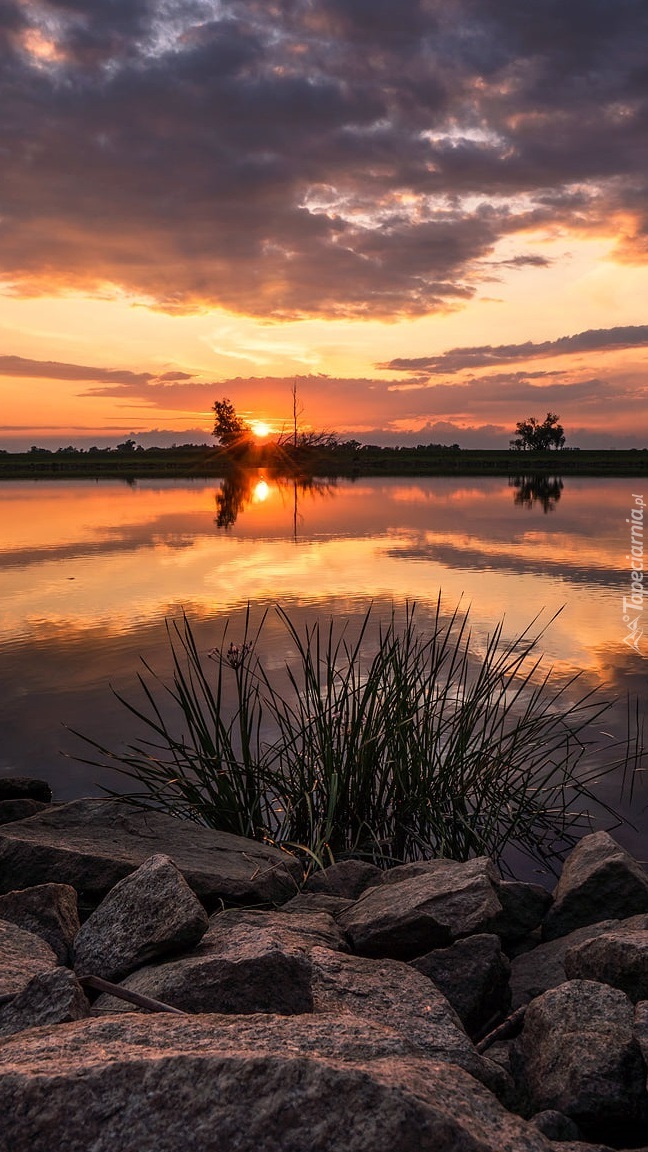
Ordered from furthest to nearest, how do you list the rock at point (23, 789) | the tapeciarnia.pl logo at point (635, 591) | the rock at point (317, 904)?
the tapeciarnia.pl logo at point (635, 591)
the rock at point (23, 789)
the rock at point (317, 904)

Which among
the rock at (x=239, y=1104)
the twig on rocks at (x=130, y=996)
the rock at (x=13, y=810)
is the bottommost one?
the rock at (x=13, y=810)

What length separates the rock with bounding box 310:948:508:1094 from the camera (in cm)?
280

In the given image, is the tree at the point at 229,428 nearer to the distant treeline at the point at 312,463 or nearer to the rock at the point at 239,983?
the distant treeline at the point at 312,463

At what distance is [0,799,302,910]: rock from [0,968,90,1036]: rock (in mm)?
1527

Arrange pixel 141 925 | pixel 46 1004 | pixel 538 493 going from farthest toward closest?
pixel 538 493, pixel 141 925, pixel 46 1004

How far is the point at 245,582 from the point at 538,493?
2823 cm

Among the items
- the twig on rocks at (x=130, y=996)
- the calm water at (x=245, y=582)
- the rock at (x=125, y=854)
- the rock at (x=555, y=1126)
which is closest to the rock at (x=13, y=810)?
the rock at (x=125, y=854)

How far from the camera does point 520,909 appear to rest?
4.53m

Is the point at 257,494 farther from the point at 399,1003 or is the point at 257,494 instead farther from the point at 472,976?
the point at 399,1003

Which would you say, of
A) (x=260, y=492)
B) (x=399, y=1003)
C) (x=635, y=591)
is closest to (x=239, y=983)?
(x=399, y=1003)

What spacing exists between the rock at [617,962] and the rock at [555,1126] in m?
0.67

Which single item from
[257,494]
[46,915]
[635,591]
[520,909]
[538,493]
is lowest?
[520,909]

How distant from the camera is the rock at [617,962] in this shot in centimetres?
314

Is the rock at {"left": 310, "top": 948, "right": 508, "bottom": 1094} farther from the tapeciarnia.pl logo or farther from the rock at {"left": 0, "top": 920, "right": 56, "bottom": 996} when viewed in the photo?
the tapeciarnia.pl logo
